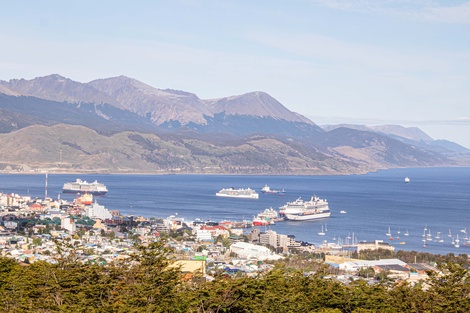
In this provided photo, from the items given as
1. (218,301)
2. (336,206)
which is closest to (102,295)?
(218,301)

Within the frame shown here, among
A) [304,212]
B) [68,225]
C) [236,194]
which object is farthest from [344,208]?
[68,225]

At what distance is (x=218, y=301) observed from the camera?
1130 centimetres

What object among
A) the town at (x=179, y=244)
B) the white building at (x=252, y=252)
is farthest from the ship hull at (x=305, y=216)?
the white building at (x=252, y=252)

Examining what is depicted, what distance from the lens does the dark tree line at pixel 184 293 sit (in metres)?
11.0

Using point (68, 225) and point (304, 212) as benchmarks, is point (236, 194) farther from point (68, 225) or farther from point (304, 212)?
point (68, 225)

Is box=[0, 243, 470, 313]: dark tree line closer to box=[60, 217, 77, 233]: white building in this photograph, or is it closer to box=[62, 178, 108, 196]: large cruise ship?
box=[60, 217, 77, 233]: white building

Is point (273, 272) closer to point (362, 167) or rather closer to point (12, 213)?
point (12, 213)

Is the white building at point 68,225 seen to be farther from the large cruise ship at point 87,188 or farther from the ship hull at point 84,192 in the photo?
the large cruise ship at point 87,188

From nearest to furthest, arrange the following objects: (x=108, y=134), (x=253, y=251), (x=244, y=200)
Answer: (x=253, y=251)
(x=244, y=200)
(x=108, y=134)

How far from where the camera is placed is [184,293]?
11578 mm

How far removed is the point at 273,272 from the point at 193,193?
61770 mm

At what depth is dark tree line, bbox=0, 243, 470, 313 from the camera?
433 inches

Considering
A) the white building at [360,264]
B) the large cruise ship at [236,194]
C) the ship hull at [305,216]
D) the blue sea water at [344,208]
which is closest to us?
the white building at [360,264]

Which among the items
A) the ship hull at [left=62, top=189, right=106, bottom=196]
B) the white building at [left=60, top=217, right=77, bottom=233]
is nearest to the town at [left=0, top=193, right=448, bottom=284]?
the white building at [left=60, top=217, right=77, bottom=233]
